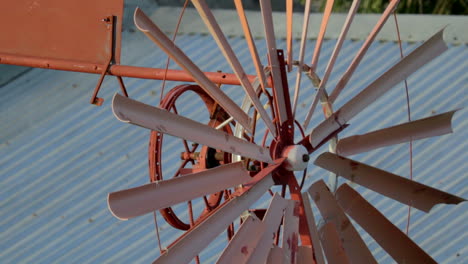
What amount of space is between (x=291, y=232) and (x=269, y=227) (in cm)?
16

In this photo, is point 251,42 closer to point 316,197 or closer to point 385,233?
point 316,197

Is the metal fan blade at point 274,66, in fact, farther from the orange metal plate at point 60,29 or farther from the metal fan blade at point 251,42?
the orange metal plate at point 60,29

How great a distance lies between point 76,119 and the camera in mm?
11109

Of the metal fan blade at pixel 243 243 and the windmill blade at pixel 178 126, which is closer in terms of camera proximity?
the windmill blade at pixel 178 126

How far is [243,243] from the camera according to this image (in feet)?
20.4

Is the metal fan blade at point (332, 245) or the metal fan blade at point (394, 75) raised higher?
the metal fan blade at point (394, 75)

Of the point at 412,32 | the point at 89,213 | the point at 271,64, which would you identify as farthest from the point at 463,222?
the point at 271,64

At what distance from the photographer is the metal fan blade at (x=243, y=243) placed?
20.2 feet

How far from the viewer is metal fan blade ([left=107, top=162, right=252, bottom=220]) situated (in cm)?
575

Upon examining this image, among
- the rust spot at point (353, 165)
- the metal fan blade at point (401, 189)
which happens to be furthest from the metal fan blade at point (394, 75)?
the metal fan blade at point (401, 189)

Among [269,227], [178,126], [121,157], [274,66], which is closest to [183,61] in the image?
[178,126]

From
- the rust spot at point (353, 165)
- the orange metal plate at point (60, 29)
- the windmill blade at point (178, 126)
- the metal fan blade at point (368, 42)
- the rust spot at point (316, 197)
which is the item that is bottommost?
the rust spot at point (316, 197)

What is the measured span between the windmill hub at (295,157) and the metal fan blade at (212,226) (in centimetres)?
7

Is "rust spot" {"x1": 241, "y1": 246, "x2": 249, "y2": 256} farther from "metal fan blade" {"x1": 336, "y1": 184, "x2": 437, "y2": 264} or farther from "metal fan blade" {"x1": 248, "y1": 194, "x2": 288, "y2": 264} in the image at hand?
"metal fan blade" {"x1": 336, "y1": 184, "x2": 437, "y2": 264}
